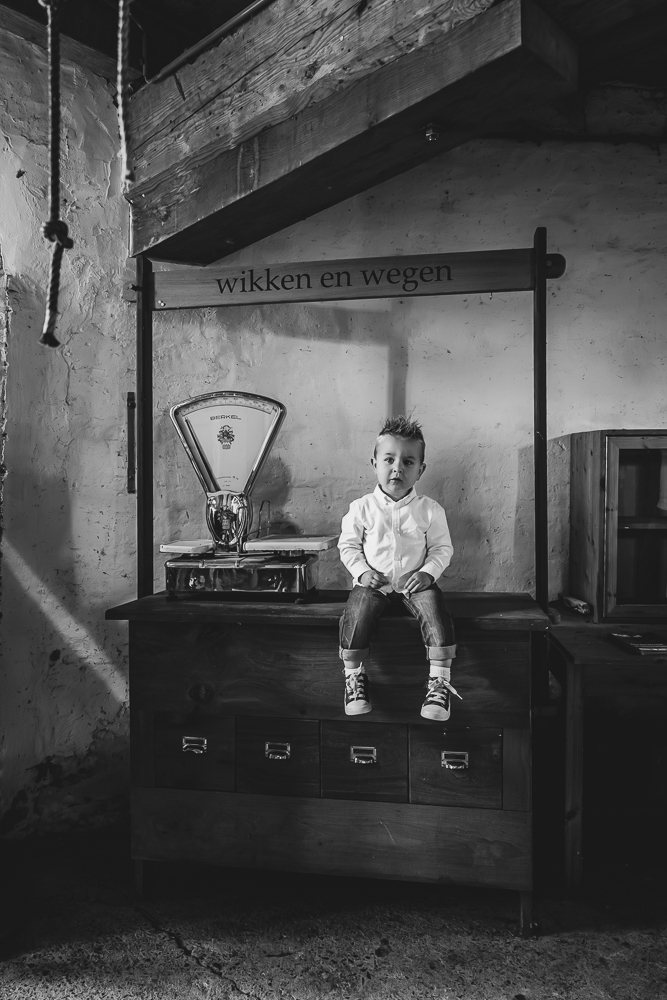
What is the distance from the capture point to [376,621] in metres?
1.88

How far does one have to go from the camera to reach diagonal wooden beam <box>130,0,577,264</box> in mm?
1715

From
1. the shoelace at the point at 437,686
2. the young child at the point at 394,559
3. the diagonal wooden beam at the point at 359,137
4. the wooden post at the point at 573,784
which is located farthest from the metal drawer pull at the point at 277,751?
the diagonal wooden beam at the point at 359,137

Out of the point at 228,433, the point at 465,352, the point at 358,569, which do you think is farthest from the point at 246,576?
the point at 465,352

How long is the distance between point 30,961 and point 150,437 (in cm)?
158

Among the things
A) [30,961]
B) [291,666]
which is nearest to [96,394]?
[291,666]

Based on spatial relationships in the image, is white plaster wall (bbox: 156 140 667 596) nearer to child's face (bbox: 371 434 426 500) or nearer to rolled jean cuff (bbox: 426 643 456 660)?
child's face (bbox: 371 434 426 500)

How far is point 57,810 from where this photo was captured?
2488mm

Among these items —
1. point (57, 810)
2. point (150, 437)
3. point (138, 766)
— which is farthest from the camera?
point (57, 810)

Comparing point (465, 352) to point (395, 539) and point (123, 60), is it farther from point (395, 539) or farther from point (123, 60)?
point (123, 60)

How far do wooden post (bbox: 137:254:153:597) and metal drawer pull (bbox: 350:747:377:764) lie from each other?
0.89m

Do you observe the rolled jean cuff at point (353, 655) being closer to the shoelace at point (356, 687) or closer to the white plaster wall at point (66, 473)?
the shoelace at point (356, 687)

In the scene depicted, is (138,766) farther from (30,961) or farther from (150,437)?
(150,437)

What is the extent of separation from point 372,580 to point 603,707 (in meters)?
1.23

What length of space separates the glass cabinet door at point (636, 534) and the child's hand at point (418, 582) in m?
0.70
